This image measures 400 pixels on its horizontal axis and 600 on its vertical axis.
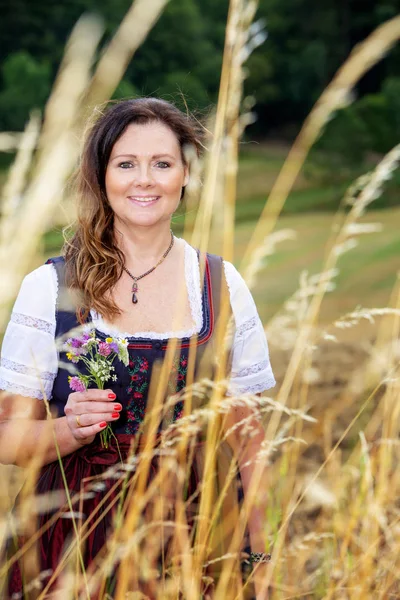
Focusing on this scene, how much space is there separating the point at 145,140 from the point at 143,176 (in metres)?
0.10

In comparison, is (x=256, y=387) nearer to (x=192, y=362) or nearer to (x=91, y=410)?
(x=192, y=362)

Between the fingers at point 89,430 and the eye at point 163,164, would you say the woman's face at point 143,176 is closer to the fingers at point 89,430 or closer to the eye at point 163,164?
the eye at point 163,164

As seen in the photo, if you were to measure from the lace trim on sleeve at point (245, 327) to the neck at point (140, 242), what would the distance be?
0.25 m

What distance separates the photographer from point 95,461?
1682 millimetres

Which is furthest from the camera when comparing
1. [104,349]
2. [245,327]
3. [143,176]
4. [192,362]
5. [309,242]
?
[309,242]

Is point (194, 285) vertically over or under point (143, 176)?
under

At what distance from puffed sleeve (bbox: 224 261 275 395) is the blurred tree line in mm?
14966

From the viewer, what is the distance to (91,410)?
152 cm

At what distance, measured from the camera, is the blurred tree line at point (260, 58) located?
1878cm

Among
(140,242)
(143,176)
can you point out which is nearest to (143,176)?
(143,176)

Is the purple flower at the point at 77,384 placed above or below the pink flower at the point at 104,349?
below

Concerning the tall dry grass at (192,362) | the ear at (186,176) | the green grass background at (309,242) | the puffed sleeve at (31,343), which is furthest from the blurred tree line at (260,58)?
the tall dry grass at (192,362)

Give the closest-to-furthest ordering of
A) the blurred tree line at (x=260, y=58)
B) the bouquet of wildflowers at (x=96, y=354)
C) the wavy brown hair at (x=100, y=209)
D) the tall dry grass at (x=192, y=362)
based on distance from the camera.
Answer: the tall dry grass at (x=192, y=362), the bouquet of wildflowers at (x=96, y=354), the wavy brown hair at (x=100, y=209), the blurred tree line at (x=260, y=58)

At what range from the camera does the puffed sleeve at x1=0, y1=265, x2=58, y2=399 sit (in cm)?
171
